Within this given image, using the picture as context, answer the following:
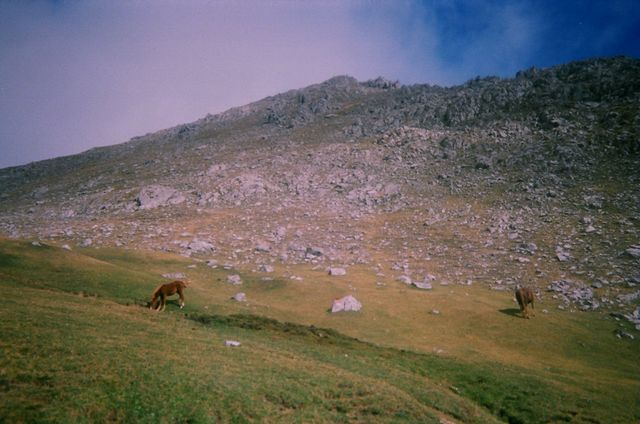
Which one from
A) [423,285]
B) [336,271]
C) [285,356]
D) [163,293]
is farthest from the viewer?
[336,271]

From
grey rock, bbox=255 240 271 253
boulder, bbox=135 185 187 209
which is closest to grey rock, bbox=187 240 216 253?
grey rock, bbox=255 240 271 253

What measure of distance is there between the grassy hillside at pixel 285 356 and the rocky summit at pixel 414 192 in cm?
1020

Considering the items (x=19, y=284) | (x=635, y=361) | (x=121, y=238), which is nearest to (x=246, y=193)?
(x=121, y=238)

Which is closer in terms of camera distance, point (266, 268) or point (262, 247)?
point (266, 268)

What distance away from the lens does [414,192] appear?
239 ft

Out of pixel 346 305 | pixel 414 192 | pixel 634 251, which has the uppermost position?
pixel 414 192

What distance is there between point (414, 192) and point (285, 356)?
59324 mm

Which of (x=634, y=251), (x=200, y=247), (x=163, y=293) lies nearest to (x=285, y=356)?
(x=163, y=293)

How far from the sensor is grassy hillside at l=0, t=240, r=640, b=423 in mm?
12117

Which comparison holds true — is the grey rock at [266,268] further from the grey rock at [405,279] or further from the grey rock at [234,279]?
the grey rock at [405,279]

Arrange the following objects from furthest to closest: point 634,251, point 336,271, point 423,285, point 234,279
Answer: point 336,271 < point 423,285 < point 234,279 < point 634,251

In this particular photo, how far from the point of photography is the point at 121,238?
2213 inches

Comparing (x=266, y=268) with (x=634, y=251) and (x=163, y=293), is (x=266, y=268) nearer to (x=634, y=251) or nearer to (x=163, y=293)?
(x=163, y=293)

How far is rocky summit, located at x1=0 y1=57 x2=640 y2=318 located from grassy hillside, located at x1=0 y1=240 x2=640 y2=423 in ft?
33.5
